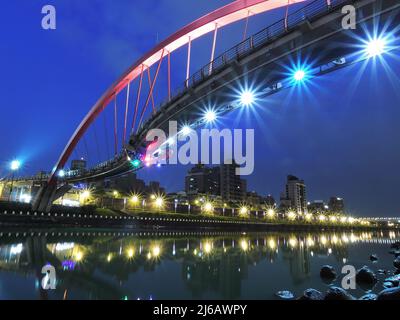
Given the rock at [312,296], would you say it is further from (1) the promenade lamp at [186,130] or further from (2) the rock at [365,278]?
(1) the promenade lamp at [186,130]

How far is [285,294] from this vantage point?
1085 cm

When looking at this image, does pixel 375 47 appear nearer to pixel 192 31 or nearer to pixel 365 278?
pixel 365 278

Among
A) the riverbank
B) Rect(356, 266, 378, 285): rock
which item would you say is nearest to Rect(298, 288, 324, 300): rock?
Rect(356, 266, 378, 285): rock

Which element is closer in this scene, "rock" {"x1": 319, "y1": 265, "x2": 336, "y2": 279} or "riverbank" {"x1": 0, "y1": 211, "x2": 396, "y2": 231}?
"rock" {"x1": 319, "y1": 265, "x2": 336, "y2": 279}

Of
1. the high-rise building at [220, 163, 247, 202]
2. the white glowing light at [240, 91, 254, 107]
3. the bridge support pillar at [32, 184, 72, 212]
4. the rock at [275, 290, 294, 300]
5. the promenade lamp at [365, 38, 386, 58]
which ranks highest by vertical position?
the high-rise building at [220, 163, 247, 202]

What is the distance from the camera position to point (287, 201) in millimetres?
195500

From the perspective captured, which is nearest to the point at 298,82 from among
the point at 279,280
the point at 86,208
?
the point at 279,280

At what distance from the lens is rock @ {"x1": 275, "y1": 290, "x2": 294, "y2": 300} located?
34.4 ft

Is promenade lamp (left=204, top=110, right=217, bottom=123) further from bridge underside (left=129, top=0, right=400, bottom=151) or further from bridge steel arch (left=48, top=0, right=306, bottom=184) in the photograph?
bridge steel arch (left=48, top=0, right=306, bottom=184)

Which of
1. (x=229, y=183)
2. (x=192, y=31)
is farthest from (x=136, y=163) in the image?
(x=229, y=183)

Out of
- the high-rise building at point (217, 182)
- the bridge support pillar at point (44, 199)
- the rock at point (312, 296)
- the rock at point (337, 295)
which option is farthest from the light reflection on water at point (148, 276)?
the high-rise building at point (217, 182)

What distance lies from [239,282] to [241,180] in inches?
6514
